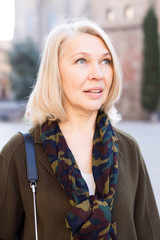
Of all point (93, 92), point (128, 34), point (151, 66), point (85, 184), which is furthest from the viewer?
point (128, 34)

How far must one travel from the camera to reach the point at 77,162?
1679mm

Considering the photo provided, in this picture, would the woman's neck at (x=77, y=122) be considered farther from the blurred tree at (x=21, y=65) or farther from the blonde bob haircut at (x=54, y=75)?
the blurred tree at (x=21, y=65)

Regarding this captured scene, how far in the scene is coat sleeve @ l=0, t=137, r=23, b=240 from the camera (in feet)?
5.13

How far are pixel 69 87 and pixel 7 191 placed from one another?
1.86ft

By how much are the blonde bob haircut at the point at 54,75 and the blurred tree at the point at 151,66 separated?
16669mm

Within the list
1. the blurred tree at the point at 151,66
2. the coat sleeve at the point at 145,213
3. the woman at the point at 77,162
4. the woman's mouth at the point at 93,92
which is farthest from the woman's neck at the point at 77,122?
the blurred tree at the point at 151,66

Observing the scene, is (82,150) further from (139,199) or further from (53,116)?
(139,199)

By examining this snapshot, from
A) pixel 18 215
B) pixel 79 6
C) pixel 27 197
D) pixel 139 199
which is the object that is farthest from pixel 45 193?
pixel 79 6

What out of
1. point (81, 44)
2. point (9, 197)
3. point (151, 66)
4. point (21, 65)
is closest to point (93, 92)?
point (81, 44)

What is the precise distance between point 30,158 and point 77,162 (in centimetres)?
24

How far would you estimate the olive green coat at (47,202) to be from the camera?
154 centimetres

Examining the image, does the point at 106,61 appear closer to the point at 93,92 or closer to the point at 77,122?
the point at 93,92

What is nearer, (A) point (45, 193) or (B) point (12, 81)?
(A) point (45, 193)

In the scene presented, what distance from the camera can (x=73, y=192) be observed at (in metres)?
1.47
